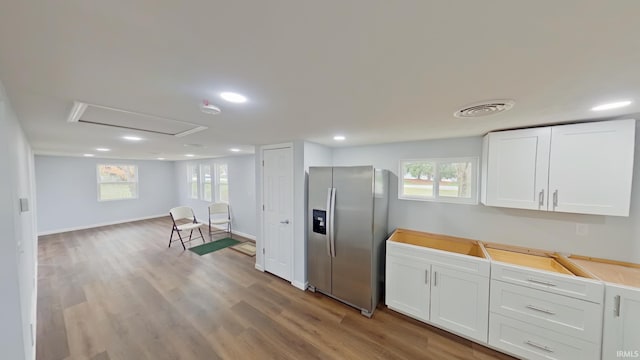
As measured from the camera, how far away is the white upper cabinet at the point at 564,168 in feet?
5.69

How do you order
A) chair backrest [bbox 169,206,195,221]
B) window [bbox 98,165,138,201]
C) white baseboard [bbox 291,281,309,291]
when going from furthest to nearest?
1. window [bbox 98,165,138,201]
2. chair backrest [bbox 169,206,195,221]
3. white baseboard [bbox 291,281,309,291]

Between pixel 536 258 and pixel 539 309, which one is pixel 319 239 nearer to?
pixel 539 309

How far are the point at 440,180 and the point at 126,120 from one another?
11.7 ft

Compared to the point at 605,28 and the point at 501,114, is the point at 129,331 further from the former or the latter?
the point at 501,114

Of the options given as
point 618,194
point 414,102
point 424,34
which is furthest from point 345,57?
point 618,194

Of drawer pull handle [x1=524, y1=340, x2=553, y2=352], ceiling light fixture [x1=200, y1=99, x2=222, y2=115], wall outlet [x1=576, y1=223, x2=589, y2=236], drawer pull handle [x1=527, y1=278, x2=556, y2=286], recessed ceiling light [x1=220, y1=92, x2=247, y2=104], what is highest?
recessed ceiling light [x1=220, y1=92, x2=247, y2=104]

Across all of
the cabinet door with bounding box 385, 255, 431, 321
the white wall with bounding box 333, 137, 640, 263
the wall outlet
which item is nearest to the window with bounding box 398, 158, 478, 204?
the white wall with bounding box 333, 137, 640, 263

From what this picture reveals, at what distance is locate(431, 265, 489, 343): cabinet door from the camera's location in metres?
2.02

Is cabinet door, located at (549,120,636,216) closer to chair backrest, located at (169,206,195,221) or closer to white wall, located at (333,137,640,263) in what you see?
white wall, located at (333,137,640,263)

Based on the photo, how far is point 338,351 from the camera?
78.3 inches

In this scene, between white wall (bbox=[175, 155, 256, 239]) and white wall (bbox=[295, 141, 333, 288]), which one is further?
white wall (bbox=[175, 155, 256, 239])

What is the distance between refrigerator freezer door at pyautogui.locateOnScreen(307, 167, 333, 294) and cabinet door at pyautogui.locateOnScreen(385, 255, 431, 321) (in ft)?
2.57

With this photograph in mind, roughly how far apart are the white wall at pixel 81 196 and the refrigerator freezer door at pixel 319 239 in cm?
694

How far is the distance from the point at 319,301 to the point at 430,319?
1.30m
